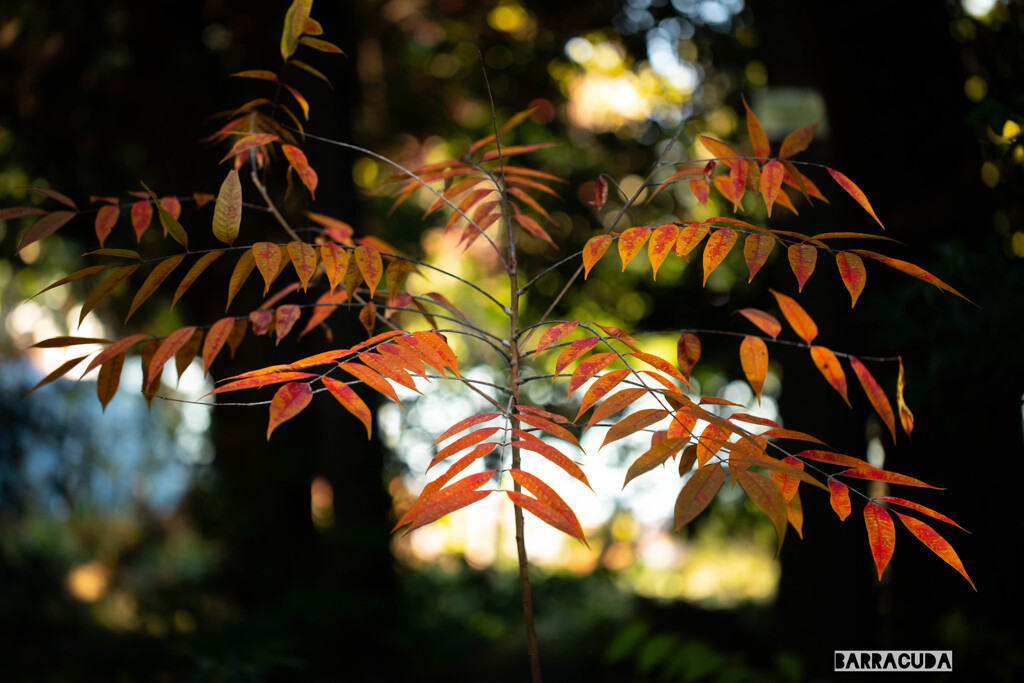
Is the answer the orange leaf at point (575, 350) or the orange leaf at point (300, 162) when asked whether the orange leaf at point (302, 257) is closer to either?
the orange leaf at point (300, 162)

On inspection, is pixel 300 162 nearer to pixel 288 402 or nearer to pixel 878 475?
pixel 288 402

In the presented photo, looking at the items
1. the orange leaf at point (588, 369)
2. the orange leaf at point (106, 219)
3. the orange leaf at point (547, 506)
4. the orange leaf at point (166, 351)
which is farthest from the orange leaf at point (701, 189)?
the orange leaf at point (106, 219)

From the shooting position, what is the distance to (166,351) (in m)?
0.88

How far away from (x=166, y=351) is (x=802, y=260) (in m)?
0.84

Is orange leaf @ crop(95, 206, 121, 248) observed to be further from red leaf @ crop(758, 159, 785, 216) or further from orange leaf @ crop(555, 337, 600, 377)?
red leaf @ crop(758, 159, 785, 216)

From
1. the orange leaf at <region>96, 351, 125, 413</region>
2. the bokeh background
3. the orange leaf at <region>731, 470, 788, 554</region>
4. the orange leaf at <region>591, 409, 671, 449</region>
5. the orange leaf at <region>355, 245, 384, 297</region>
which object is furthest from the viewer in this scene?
the bokeh background

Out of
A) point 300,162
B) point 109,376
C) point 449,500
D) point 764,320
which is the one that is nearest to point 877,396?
point 764,320

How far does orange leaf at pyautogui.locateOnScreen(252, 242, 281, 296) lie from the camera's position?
0.74 meters

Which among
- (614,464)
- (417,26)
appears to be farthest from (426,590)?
(417,26)

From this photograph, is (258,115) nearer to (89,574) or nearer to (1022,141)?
(1022,141)

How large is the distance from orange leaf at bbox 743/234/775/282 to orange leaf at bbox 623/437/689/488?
0.22 meters

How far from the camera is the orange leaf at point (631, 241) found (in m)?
0.76

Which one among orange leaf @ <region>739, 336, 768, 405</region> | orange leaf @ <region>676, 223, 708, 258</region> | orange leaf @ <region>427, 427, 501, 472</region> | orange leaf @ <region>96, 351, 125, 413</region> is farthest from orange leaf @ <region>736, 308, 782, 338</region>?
orange leaf @ <region>96, 351, 125, 413</region>

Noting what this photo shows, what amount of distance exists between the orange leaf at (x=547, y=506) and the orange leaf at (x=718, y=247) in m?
0.31
